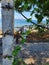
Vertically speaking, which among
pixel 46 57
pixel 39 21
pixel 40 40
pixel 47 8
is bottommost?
pixel 40 40

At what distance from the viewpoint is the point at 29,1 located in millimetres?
2609

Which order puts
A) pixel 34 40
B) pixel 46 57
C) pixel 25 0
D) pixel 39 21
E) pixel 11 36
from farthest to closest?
pixel 34 40 < pixel 46 57 < pixel 39 21 < pixel 25 0 < pixel 11 36

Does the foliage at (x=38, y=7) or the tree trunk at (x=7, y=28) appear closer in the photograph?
the tree trunk at (x=7, y=28)

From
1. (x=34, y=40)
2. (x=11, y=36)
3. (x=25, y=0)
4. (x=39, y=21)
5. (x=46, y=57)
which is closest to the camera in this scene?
(x=11, y=36)

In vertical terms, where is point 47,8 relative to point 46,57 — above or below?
above

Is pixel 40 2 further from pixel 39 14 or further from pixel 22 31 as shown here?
pixel 22 31

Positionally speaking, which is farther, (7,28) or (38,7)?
(38,7)

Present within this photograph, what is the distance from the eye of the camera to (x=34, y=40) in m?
8.73

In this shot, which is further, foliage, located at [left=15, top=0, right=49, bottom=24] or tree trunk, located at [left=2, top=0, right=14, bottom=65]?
foliage, located at [left=15, top=0, right=49, bottom=24]

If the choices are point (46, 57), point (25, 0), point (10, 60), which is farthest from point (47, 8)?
point (46, 57)

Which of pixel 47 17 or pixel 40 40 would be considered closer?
pixel 47 17

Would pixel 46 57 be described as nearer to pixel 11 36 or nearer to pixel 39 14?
pixel 39 14

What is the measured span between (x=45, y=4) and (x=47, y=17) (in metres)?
0.23

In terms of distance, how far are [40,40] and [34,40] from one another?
10.4 inches
